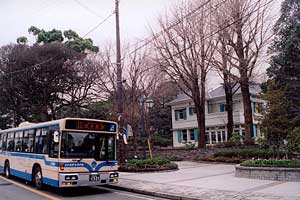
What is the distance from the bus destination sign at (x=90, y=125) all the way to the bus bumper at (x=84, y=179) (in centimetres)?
169

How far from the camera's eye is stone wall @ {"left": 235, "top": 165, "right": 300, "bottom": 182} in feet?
42.2

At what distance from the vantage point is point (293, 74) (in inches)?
985

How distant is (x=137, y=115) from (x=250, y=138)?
10.8m

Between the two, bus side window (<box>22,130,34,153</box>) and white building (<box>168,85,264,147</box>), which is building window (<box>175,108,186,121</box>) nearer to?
white building (<box>168,85,264,147</box>)

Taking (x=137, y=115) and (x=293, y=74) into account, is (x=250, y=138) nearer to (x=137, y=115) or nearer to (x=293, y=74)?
(x=293, y=74)

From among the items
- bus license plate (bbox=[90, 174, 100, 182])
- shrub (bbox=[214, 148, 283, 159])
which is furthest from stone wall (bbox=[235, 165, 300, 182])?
bus license plate (bbox=[90, 174, 100, 182])

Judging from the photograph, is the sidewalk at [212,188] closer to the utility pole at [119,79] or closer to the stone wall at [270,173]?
the stone wall at [270,173]

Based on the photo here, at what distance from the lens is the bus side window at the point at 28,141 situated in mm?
14617

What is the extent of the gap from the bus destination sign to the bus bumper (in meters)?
1.69

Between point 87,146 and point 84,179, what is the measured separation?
3.99 ft

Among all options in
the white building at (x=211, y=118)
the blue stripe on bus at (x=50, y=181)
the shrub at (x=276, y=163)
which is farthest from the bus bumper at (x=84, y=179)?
the white building at (x=211, y=118)

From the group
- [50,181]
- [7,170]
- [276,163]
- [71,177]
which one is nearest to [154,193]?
[71,177]

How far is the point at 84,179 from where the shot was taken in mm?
11672

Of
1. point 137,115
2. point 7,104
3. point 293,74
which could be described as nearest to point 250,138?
point 293,74
